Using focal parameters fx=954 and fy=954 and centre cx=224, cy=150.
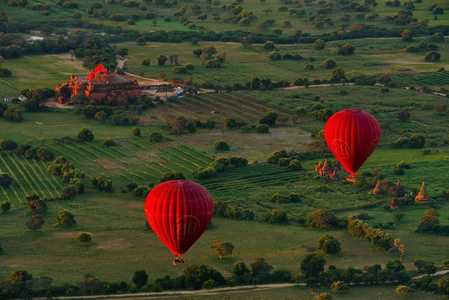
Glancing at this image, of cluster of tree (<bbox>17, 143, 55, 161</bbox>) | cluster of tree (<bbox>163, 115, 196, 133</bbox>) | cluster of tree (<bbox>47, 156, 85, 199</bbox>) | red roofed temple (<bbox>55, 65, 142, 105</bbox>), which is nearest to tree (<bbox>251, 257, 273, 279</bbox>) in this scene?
cluster of tree (<bbox>47, 156, 85, 199</bbox>)

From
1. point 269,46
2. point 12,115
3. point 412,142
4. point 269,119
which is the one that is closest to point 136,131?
point 269,119

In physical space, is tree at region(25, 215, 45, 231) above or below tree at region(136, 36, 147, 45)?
below

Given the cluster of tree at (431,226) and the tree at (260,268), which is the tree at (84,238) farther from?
the cluster of tree at (431,226)

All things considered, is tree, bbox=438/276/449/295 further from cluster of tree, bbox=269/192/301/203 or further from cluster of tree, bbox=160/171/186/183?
cluster of tree, bbox=160/171/186/183

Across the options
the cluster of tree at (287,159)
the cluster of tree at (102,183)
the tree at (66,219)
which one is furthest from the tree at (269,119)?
the tree at (66,219)

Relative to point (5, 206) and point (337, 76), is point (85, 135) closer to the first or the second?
point (5, 206)
